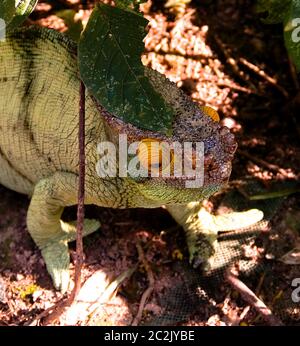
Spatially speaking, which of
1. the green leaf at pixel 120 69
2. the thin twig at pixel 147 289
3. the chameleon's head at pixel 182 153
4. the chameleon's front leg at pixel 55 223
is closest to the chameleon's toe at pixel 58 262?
the chameleon's front leg at pixel 55 223

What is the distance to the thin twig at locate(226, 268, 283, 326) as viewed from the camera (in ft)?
7.25

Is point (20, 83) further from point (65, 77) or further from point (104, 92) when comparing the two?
point (104, 92)

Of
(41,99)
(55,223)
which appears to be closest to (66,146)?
(41,99)

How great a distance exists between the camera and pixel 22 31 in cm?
217

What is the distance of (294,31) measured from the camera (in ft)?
5.63

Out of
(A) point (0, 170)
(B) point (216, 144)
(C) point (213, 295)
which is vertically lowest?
(C) point (213, 295)

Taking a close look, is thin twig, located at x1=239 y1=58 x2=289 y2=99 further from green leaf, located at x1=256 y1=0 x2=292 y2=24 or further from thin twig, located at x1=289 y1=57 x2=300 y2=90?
green leaf, located at x1=256 y1=0 x2=292 y2=24

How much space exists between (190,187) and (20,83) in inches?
29.8

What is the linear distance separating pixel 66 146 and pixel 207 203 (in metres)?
0.79

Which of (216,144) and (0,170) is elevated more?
(216,144)

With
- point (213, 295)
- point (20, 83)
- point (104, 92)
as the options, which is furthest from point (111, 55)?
point (213, 295)

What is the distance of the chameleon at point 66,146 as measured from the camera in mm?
1830

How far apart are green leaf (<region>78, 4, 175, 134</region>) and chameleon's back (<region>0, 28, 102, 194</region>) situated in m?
0.33

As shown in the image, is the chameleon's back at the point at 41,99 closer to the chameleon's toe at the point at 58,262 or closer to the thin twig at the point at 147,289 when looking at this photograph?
the chameleon's toe at the point at 58,262
